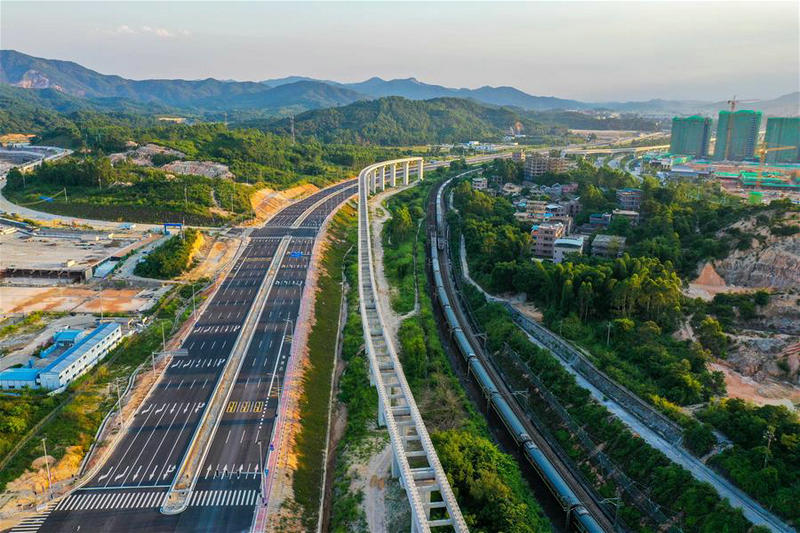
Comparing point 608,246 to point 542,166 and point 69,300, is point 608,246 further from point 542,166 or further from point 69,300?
point 542,166

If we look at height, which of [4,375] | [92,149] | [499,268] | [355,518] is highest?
[92,149]

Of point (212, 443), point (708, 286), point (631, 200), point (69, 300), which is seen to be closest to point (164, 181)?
point (69, 300)

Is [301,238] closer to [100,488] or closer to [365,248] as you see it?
[365,248]

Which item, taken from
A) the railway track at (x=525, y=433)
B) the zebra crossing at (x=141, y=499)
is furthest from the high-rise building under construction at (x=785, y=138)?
the zebra crossing at (x=141, y=499)

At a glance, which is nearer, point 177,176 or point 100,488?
point 100,488

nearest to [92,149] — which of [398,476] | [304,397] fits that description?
[304,397]
